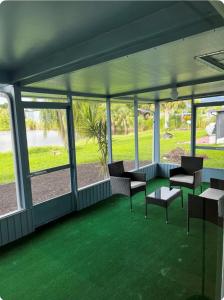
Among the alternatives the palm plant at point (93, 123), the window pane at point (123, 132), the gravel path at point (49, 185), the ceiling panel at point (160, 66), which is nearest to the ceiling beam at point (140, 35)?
the ceiling panel at point (160, 66)

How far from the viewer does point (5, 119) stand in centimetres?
330

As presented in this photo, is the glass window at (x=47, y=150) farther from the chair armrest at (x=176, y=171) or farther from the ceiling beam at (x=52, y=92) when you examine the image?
the chair armrest at (x=176, y=171)

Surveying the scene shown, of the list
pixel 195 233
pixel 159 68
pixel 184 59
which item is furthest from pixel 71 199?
pixel 184 59

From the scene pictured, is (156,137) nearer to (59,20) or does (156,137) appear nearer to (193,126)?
(193,126)

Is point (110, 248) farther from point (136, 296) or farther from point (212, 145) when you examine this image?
point (212, 145)

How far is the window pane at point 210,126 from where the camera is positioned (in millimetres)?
5836

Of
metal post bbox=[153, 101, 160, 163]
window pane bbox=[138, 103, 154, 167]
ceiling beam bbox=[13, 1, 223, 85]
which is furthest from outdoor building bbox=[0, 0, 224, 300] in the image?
metal post bbox=[153, 101, 160, 163]

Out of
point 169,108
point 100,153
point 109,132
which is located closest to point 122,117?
point 109,132

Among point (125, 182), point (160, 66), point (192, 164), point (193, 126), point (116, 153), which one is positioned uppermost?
point (160, 66)

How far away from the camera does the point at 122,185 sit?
4316 mm

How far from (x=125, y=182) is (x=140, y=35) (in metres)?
3.01

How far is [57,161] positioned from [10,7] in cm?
298

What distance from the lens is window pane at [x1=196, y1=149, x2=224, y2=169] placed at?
5.85 meters

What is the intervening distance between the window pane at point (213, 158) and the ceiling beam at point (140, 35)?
4.90m
